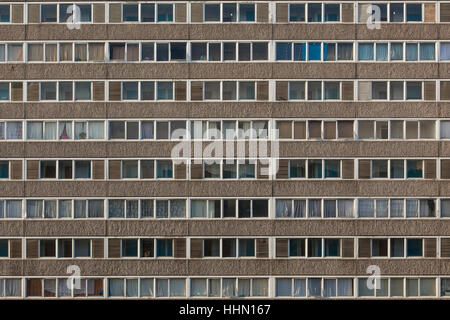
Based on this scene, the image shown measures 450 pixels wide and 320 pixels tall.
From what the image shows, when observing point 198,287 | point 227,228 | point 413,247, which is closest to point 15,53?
point 227,228

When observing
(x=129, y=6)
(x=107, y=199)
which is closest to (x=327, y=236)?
(x=107, y=199)

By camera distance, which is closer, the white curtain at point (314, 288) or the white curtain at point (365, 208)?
the white curtain at point (365, 208)

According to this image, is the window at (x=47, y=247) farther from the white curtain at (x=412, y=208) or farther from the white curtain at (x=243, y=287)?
the white curtain at (x=412, y=208)

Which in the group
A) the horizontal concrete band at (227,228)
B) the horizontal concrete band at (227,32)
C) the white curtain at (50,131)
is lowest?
the horizontal concrete band at (227,228)

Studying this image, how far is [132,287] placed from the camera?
1089 inches

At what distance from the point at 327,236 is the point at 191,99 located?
10.4 meters

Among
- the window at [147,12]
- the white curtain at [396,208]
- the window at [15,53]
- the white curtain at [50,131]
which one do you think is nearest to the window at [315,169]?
the white curtain at [396,208]

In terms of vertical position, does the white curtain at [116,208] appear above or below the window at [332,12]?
below

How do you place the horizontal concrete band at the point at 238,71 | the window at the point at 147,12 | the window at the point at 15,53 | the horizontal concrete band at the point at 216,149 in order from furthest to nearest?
1. the window at the point at 147,12
2. the window at the point at 15,53
3. the horizontal concrete band at the point at 238,71
4. the horizontal concrete band at the point at 216,149

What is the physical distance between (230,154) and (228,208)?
2.93 metres

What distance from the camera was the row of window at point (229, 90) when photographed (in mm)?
27344

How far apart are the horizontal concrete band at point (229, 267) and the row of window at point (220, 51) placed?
430 inches

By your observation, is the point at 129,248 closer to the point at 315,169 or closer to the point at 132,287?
the point at 132,287

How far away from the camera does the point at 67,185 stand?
2750 cm
